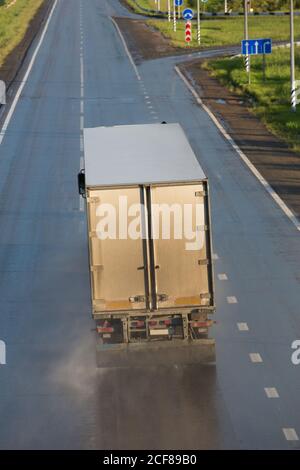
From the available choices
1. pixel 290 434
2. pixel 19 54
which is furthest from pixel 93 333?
pixel 19 54

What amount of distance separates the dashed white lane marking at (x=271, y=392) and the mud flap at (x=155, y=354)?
145 centimetres

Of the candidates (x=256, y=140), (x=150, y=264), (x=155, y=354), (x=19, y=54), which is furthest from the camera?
(x=19, y=54)

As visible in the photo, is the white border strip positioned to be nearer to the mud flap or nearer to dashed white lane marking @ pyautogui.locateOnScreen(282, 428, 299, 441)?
the mud flap

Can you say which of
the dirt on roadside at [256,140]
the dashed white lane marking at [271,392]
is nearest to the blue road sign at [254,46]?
the dirt on roadside at [256,140]

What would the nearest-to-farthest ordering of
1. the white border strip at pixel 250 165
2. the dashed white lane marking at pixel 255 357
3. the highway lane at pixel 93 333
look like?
the highway lane at pixel 93 333 < the dashed white lane marking at pixel 255 357 < the white border strip at pixel 250 165

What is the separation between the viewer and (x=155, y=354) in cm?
1725

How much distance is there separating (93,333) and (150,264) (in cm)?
242

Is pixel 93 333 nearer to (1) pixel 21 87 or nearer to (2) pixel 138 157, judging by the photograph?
(2) pixel 138 157

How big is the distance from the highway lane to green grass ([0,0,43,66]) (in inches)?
1362

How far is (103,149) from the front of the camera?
20.3 m

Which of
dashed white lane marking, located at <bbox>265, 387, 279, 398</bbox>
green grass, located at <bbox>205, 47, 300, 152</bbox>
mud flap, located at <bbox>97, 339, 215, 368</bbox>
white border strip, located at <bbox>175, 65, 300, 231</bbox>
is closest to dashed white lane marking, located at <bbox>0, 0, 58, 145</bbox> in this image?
white border strip, located at <bbox>175, 65, 300, 231</bbox>

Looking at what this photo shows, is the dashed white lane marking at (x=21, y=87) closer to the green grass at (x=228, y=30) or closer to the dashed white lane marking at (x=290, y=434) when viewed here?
the green grass at (x=228, y=30)

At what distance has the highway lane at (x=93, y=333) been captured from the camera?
14.7 metres
